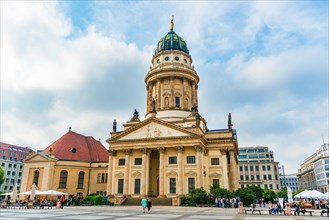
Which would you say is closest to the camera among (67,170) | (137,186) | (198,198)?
(198,198)

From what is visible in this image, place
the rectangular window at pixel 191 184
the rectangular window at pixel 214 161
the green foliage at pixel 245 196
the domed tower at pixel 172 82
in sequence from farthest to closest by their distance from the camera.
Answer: the domed tower at pixel 172 82 → the rectangular window at pixel 214 161 → the rectangular window at pixel 191 184 → the green foliage at pixel 245 196

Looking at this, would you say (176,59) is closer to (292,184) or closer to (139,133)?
(139,133)

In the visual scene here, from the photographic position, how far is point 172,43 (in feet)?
207

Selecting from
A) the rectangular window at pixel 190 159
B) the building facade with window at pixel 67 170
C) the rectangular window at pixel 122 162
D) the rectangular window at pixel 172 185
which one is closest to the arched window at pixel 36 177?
the building facade with window at pixel 67 170

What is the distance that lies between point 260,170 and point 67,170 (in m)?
75.0

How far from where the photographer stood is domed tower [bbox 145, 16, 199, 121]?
55616mm

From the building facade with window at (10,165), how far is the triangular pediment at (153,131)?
2136 inches

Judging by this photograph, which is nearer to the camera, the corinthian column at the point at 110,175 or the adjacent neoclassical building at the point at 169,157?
the adjacent neoclassical building at the point at 169,157

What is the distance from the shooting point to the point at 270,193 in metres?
69.9

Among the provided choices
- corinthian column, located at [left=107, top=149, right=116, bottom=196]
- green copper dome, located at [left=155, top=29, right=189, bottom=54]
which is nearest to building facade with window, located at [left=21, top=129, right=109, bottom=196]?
corinthian column, located at [left=107, top=149, right=116, bottom=196]

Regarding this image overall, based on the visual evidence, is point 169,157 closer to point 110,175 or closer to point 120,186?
point 120,186

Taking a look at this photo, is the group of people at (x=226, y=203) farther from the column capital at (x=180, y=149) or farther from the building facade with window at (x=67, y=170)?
the building facade with window at (x=67, y=170)

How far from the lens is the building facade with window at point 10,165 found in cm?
8294

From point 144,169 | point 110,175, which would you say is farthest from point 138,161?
point 110,175
